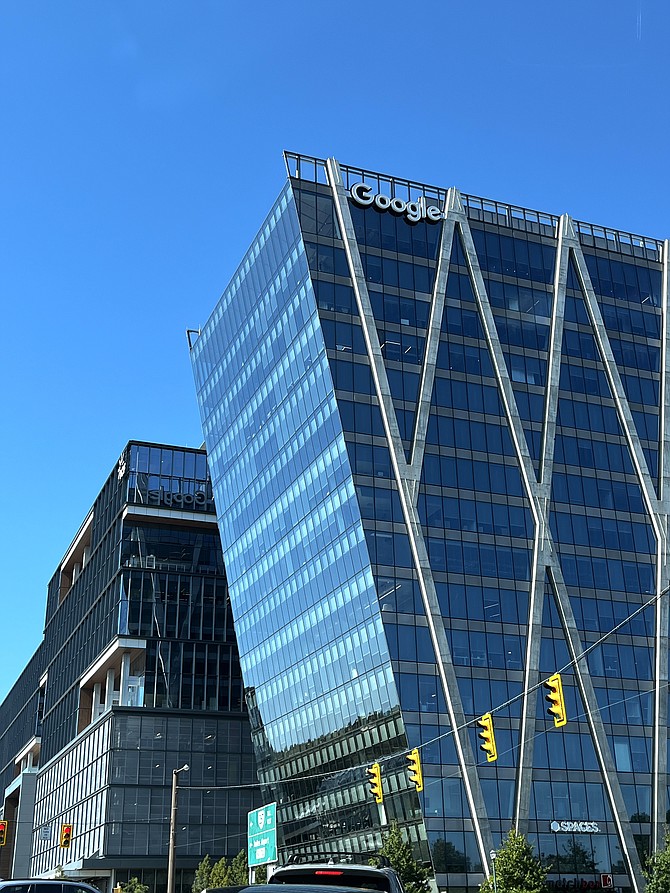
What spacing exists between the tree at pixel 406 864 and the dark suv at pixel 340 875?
2031 inches

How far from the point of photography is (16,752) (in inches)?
6604

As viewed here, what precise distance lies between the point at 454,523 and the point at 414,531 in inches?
164

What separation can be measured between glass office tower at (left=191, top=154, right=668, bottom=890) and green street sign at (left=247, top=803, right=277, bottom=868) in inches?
712

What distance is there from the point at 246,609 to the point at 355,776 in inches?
934

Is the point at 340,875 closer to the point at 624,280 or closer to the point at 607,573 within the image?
the point at 607,573

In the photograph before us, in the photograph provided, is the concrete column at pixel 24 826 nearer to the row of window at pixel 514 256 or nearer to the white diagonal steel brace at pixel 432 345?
the white diagonal steel brace at pixel 432 345

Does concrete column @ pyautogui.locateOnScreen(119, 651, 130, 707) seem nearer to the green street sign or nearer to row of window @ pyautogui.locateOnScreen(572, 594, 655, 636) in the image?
row of window @ pyautogui.locateOnScreen(572, 594, 655, 636)

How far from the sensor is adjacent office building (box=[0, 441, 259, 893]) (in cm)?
9862

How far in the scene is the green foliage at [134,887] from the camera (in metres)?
90.1

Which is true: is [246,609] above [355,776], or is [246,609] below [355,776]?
above

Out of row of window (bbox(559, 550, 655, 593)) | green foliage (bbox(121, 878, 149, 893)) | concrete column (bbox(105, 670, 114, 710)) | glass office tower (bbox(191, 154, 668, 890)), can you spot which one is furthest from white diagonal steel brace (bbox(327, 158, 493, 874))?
concrete column (bbox(105, 670, 114, 710))

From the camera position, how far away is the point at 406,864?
6612cm

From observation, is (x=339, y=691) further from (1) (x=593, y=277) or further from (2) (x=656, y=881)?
(1) (x=593, y=277)

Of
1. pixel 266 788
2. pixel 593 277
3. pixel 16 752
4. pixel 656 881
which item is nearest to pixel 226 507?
pixel 266 788
